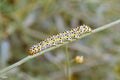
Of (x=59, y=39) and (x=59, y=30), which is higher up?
(x=59, y=30)

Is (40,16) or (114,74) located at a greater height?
(40,16)

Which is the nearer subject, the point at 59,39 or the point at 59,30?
the point at 59,39

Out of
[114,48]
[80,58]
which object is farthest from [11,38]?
[80,58]

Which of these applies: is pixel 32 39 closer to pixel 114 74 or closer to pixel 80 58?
pixel 114 74

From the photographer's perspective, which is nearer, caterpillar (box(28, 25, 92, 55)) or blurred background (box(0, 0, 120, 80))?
caterpillar (box(28, 25, 92, 55))

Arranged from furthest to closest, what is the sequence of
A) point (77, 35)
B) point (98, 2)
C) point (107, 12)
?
point (107, 12) → point (98, 2) → point (77, 35)

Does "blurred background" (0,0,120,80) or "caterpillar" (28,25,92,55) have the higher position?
"blurred background" (0,0,120,80)

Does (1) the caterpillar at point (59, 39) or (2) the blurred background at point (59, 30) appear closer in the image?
(1) the caterpillar at point (59, 39)

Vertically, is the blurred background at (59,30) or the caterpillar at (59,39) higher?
the blurred background at (59,30)
